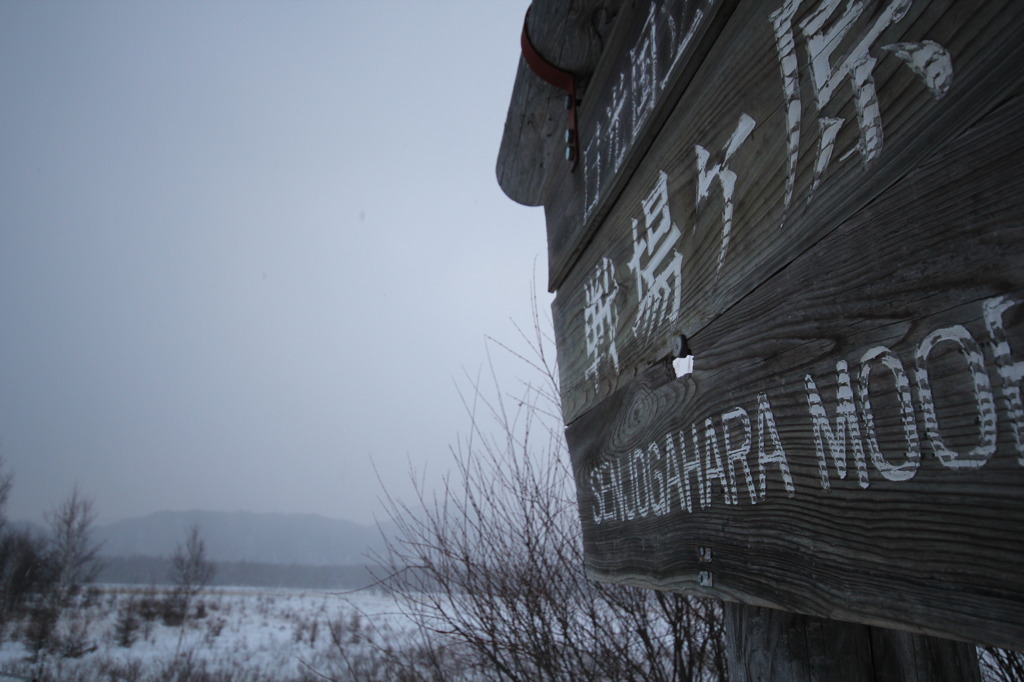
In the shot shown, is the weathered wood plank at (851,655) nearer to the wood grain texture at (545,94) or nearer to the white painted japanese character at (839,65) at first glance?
the white painted japanese character at (839,65)

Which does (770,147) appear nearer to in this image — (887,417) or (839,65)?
(839,65)

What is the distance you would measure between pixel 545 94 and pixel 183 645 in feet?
88.0

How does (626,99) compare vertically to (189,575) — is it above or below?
above

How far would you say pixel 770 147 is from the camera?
2.16ft

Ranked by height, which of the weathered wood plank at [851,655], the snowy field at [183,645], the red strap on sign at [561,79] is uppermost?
the red strap on sign at [561,79]

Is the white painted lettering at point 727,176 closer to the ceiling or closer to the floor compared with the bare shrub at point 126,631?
closer to the ceiling

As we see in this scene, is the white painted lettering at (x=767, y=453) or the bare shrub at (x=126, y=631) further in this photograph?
the bare shrub at (x=126, y=631)

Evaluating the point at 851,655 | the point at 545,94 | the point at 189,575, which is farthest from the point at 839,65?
the point at 189,575

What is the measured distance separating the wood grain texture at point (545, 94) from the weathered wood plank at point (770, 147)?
1.51ft

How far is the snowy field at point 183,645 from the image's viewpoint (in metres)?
15.0

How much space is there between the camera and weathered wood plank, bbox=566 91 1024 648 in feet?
1.27

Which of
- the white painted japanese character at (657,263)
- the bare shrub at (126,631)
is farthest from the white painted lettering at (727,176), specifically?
the bare shrub at (126,631)

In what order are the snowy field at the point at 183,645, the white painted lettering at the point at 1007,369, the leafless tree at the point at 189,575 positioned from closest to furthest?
1. the white painted lettering at the point at 1007,369
2. the snowy field at the point at 183,645
3. the leafless tree at the point at 189,575

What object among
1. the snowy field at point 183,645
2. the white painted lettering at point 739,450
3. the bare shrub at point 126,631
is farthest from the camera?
the bare shrub at point 126,631
